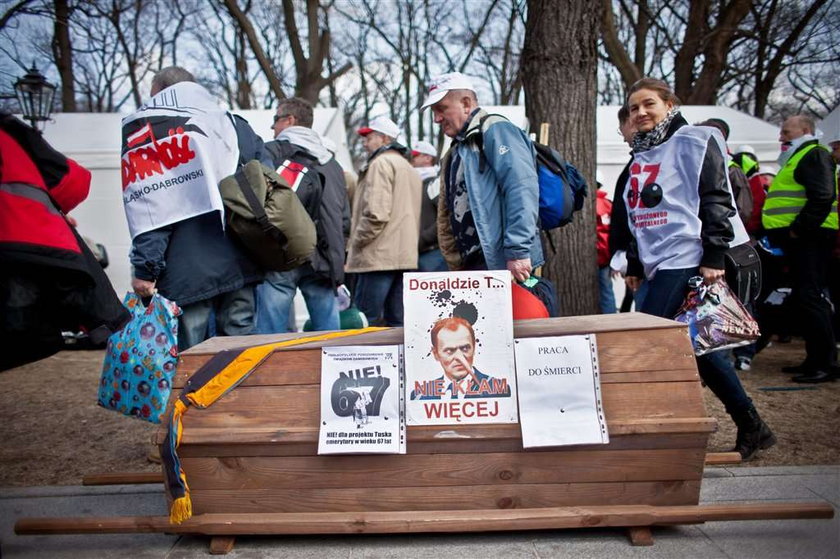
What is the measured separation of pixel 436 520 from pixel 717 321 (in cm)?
158

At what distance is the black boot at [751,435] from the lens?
11.3 ft

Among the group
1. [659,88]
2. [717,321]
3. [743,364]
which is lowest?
[743,364]

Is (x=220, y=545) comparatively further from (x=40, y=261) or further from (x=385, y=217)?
(x=385, y=217)

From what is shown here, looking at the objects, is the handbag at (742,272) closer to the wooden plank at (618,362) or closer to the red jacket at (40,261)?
the wooden plank at (618,362)

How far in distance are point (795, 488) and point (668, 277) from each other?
1.08 meters

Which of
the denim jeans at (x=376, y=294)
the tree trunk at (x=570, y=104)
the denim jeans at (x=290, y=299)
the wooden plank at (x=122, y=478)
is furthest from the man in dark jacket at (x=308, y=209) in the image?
the tree trunk at (x=570, y=104)

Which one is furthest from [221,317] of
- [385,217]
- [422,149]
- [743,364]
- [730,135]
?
[730,135]

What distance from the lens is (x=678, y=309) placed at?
332 centimetres

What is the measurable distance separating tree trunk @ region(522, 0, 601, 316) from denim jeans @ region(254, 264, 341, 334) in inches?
60.3

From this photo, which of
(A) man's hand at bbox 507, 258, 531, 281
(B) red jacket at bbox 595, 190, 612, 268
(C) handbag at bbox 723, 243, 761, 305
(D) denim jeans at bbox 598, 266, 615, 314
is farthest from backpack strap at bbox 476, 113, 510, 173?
(D) denim jeans at bbox 598, 266, 615, 314

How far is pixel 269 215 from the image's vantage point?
10.4 ft

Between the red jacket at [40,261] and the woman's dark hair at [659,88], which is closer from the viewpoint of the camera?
the red jacket at [40,261]

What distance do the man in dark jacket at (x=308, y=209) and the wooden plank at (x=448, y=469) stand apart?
1811 mm

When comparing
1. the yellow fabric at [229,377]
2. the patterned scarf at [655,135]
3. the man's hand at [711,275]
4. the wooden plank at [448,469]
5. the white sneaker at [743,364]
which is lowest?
the white sneaker at [743,364]
